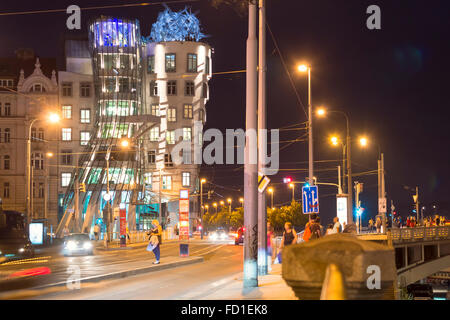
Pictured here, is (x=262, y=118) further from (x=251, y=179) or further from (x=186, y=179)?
(x=186, y=179)

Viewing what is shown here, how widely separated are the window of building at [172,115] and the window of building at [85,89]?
1072 centimetres

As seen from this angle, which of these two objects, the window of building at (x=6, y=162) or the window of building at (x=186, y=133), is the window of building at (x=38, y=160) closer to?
the window of building at (x=6, y=162)

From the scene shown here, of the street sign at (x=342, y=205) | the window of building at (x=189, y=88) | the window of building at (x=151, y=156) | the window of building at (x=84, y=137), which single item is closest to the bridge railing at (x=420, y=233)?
the street sign at (x=342, y=205)

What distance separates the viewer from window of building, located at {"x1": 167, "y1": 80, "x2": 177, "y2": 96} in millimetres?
86500

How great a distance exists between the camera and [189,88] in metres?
86.5

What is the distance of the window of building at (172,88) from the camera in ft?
284

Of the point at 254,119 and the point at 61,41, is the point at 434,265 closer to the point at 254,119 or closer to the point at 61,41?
the point at 254,119

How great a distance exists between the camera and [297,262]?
17.4ft

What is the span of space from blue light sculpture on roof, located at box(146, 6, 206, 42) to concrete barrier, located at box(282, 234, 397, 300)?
83.3 m

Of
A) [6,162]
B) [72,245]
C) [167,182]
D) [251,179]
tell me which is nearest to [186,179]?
[167,182]

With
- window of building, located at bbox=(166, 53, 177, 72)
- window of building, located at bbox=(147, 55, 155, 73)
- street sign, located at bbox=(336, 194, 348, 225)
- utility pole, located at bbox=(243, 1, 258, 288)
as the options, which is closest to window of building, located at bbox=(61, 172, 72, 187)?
window of building, located at bbox=(147, 55, 155, 73)

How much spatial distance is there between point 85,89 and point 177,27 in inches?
579

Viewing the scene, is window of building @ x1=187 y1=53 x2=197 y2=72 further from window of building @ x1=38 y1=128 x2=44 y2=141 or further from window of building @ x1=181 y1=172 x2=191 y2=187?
window of building @ x1=38 y1=128 x2=44 y2=141

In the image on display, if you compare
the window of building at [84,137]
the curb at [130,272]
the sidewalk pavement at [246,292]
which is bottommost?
the curb at [130,272]
